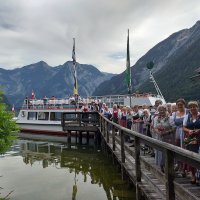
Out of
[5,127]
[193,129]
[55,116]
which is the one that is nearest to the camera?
[193,129]

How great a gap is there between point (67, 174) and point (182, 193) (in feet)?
32.0

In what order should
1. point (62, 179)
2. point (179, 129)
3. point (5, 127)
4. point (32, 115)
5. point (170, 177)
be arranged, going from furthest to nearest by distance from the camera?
point (32, 115)
point (62, 179)
point (179, 129)
point (5, 127)
point (170, 177)

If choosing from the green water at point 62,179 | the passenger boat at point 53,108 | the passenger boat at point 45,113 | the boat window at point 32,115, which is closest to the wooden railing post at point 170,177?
the green water at point 62,179

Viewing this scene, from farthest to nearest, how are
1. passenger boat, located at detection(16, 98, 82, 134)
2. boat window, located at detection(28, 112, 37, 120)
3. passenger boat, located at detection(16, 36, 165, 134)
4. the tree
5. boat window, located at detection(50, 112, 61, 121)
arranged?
boat window, located at detection(28, 112, 37, 120)
boat window, located at detection(50, 112, 61, 121)
passenger boat, located at detection(16, 98, 82, 134)
passenger boat, located at detection(16, 36, 165, 134)
the tree

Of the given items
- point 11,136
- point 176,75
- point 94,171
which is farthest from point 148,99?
point 176,75

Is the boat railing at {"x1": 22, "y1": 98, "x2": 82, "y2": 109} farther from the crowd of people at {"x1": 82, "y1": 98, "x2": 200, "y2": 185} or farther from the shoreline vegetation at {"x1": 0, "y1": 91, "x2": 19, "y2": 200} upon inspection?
the shoreline vegetation at {"x1": 0, "y1": 91, "x2": 19, "y2": 200}

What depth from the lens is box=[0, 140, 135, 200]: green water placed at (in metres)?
10.7

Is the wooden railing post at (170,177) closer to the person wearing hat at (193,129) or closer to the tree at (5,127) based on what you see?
the person wearing hat at (193,129)

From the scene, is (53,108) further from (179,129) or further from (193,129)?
(193,129)

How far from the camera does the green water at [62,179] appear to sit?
35.1 ft

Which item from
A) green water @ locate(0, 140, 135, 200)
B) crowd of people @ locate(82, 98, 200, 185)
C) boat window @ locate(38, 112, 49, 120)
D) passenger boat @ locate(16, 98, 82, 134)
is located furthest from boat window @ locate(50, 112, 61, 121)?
crowd of people @ locate(82, 98, 200, 185)

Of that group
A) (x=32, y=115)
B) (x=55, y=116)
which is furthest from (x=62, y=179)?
(x=32, y=115)

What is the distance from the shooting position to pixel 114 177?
42.5 ft

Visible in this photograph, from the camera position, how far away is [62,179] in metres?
13.4
